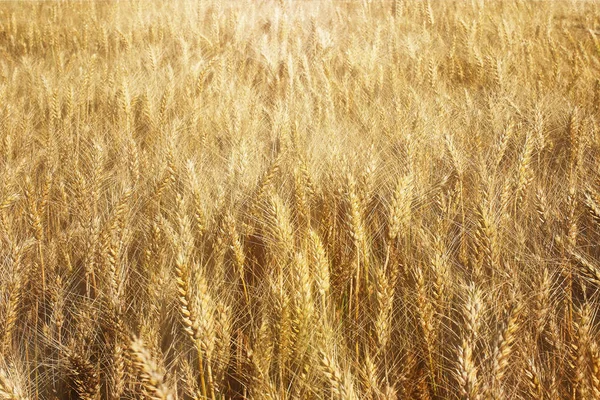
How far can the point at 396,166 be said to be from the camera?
168 cm

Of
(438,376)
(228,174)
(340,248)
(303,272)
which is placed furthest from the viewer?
(228,174)

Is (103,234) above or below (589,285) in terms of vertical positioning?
above

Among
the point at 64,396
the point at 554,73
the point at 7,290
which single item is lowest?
the point at 64,396

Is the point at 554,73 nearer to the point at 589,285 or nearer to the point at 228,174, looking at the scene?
the point at 589,285

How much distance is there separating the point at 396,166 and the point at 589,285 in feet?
2.58

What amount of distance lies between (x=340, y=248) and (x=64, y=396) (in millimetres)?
951

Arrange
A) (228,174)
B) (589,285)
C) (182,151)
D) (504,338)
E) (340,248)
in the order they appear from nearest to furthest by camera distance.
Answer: (504,338), (589,285), (340,248), (228,174), (182,151)

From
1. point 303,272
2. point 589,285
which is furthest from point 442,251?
point 589,285

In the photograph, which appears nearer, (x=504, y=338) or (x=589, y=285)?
Answer: (x=504, y=338)

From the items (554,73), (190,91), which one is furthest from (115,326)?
(554,73)

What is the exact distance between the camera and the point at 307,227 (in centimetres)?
142

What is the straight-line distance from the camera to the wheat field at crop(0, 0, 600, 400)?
950 millimetres

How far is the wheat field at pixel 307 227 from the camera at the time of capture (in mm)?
950

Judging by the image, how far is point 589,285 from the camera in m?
1.31
